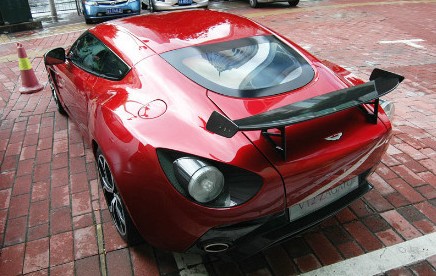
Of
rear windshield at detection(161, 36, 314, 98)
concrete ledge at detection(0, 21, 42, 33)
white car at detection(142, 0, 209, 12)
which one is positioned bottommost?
concrete ledge at detection(0, 21, 42, 33)

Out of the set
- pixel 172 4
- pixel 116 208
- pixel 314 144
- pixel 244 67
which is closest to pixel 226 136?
pixel 314 144

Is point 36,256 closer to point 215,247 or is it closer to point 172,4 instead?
point 215,247

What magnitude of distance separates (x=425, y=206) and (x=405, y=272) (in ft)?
2.46

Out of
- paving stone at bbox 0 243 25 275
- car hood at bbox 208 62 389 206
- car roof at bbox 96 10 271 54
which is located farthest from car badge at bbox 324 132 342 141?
paving stone at bbox 0 243 25 275

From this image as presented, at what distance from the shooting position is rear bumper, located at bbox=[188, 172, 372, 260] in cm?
187

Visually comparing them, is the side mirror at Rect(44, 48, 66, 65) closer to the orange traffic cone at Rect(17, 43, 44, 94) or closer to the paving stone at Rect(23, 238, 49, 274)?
the paving stone at Rect(23, 238, 49, 274)

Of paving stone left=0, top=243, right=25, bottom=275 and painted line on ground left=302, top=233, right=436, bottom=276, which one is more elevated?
painted line on ground left=302, top=233, right=436, bottom=276

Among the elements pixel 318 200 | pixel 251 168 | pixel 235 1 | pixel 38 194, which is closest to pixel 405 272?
pixel 318 200

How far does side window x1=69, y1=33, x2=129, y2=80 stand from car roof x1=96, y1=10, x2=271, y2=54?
22cm

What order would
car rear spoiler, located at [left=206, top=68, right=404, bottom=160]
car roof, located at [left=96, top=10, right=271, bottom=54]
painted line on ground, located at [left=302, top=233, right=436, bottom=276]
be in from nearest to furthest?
car rear spoiler, located at [left=206, top=68, right=404, bottom=160], painted line on ground, located at [left=302, top=233, right=436, bottom=276], car roof, located at [left=96, top=10, right=271, bottom=54]

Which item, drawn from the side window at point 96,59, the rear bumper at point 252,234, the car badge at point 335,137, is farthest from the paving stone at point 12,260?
the car badge at point 335,137

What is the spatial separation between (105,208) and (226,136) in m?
1.55

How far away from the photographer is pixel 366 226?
259 centimetres

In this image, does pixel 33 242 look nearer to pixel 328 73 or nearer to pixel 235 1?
pixel 328 73
